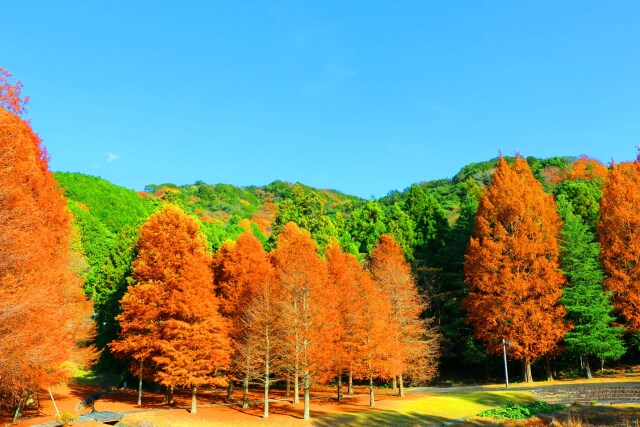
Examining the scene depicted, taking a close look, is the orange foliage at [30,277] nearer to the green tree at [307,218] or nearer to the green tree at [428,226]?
the green tree at [307,218]

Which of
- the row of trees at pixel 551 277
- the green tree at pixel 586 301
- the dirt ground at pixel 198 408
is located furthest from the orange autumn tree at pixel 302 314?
the green tree at pixel 586 301

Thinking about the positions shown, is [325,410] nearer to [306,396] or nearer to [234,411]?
[306,396]

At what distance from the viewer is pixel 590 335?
3378cm

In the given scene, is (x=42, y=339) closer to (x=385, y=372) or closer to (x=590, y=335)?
(x=385, y=372)

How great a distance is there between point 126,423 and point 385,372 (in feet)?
54.5

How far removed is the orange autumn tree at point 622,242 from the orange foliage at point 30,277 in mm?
38586

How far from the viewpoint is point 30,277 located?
1839cm

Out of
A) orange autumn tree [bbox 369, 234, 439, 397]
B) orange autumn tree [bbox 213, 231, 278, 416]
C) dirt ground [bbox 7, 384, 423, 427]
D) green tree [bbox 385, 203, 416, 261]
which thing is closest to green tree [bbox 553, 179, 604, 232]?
green tree [bbox 385, 203, 416, 261]

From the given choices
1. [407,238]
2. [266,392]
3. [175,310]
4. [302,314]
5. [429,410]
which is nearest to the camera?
[429,410]

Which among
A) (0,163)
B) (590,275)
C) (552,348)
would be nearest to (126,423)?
(0,163)

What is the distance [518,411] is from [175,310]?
20.7 meters

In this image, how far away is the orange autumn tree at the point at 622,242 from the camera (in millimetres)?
34688

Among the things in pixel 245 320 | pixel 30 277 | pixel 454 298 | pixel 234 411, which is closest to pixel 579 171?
pixel 454 298

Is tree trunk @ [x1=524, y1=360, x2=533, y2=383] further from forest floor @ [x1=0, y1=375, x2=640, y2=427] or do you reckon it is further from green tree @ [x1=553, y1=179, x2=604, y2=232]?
green tree @ [x1=553, y1=179, x2=604, y2=232]
